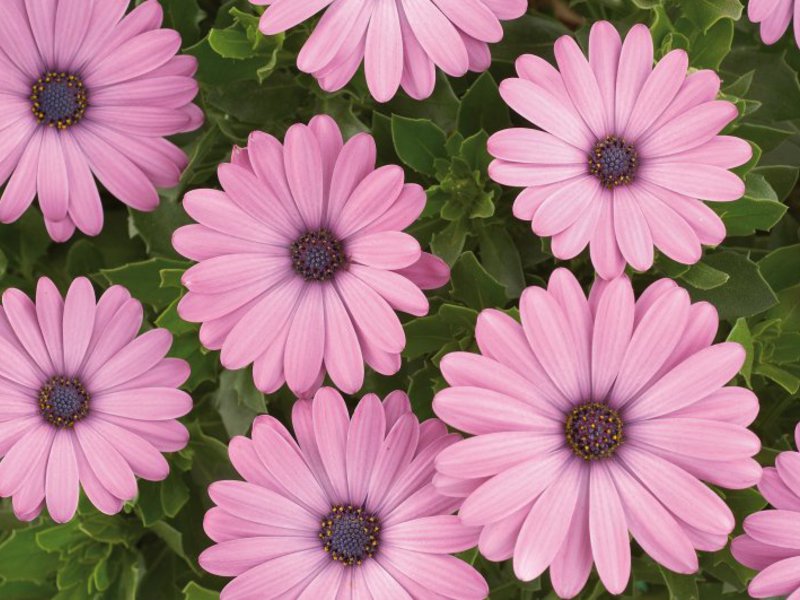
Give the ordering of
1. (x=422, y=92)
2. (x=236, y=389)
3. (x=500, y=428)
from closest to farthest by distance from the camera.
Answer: (x=500, y=428)
(x=422, y=92)
(x=236, y=389)

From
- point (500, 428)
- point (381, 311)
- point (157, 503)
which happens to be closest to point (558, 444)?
point (500, 428)

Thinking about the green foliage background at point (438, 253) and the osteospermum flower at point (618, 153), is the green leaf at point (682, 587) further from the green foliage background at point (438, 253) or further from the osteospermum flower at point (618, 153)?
the osteospermum flower at point (618, 153)

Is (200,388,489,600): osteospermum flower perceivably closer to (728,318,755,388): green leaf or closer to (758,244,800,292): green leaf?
(728,318,755,388): green leaf

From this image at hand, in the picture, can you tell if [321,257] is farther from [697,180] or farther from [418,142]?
[697,180]

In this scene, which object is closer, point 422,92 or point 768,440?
point 422,92

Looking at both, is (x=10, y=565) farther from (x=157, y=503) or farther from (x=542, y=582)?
(x=542, y=582)

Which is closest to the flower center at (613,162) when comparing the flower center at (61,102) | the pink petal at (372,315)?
the pink petal at (372,315)
